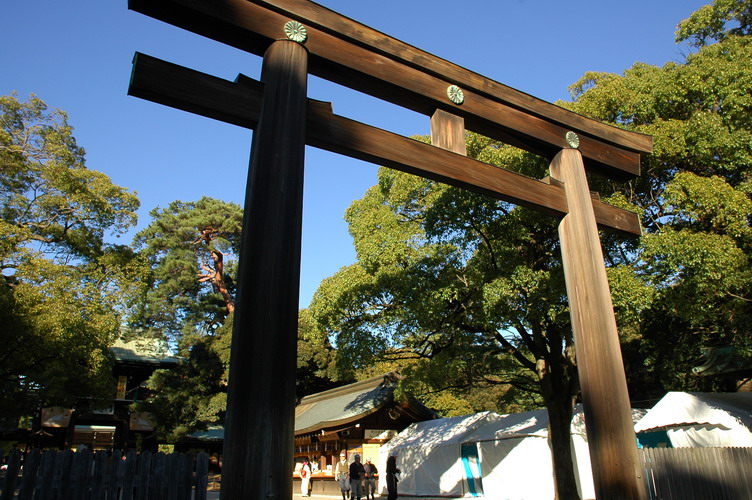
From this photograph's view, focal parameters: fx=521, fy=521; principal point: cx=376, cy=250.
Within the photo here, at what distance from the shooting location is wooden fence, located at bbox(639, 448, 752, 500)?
22.7ft

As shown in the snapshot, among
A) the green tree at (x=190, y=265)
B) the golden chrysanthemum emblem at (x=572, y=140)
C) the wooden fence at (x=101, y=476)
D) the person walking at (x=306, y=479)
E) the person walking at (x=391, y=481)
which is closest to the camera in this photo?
the golden chrysanthemum emblem at (x=572, y=140)

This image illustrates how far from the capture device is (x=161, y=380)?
23.4 metres

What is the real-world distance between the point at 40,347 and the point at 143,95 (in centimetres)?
1223

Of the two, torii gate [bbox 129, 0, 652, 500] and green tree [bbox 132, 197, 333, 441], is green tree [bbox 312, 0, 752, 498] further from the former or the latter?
green tree [bbox 132, 197, 333, 441]

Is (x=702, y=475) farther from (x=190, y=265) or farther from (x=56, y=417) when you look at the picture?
(x=190, y=265)

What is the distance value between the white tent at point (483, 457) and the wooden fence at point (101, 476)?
33.1 feet

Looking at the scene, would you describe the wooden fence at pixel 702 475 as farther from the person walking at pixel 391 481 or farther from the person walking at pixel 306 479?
the person walking at pixel 306 479

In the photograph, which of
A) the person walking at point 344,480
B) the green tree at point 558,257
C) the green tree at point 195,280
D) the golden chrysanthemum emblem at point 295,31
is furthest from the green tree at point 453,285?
the green tree at point 195,280

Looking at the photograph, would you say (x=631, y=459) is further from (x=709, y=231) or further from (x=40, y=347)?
(x=40, y=347)

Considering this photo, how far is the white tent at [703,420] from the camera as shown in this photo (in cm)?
1024

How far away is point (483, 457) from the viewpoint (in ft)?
48.9

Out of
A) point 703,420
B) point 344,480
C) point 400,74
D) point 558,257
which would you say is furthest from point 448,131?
point 344,480

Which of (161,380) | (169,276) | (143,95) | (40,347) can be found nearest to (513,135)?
(143,95)

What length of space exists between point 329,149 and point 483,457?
1336 centimetres
